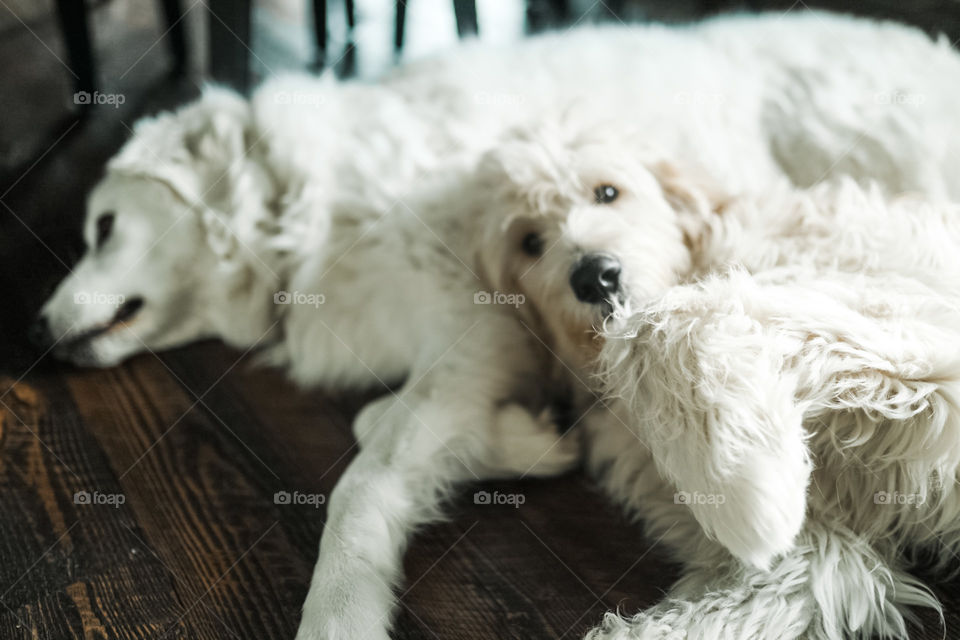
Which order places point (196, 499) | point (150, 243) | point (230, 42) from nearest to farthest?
1. point (196, 499)
2. point (150, 243)
3. point (230, 42)

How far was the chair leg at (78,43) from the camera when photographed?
262 centimetres

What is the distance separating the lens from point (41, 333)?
190cm

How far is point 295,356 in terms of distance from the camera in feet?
6.29

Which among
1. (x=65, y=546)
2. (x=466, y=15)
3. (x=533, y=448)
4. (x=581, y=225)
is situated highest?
(x=466, y=15)

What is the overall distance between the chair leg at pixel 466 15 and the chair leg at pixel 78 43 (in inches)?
54.1

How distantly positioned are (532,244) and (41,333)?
52.6 inches

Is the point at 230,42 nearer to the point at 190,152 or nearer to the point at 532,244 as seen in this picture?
the point at 190,152

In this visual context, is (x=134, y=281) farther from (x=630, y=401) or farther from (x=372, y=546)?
(x=630, y=401)

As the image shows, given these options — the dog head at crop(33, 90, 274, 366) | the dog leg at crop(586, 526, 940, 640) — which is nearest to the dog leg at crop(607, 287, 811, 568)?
the dog leg at crop(586, 526, 940, 640)

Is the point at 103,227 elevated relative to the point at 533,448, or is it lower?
elevated

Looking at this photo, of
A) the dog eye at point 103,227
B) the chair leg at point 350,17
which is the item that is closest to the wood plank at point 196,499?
the dog eye at point 103,227

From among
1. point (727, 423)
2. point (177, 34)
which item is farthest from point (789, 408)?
point (177, 34)

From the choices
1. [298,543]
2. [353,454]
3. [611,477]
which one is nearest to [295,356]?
[353,454]

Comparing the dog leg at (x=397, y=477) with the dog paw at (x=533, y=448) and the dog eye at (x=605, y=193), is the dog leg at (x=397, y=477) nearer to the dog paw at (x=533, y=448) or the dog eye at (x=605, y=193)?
the dog paw at (x=533, y=448)
